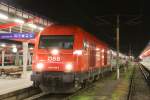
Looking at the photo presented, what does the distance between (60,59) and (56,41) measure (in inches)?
40.7

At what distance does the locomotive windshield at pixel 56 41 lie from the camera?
1598 centimetres

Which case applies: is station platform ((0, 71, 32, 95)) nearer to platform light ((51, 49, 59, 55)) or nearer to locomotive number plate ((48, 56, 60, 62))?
locomotive number plate ((48, 56, 60, 62))

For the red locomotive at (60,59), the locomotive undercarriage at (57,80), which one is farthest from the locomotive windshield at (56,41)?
the locomotive undercarriage at (57,80)

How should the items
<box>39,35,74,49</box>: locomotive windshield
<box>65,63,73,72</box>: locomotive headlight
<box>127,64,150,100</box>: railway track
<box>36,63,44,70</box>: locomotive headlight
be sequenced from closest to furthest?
<box>65,63,73,72</box>: locomotive headlight
<box>36,63,44,70</box>: locomotive headlight
<box>39,35,74,49</box>: locomotive windshield
<box>127,64,150,100</box>: railway track

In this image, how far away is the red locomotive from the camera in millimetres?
15281

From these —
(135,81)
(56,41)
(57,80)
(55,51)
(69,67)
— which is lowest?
(135,81)

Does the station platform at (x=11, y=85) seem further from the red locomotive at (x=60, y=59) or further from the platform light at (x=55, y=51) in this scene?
the platform light at (x=55, y=51)

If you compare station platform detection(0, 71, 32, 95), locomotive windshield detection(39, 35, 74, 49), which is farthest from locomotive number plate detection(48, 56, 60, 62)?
station platform detection(0, 71, 32, 95)

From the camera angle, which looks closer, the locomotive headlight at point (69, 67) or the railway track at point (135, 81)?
the locomotive headlight at point (69, 67)

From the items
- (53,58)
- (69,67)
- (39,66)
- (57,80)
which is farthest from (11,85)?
(69,67)

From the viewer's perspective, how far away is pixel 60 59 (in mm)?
15719

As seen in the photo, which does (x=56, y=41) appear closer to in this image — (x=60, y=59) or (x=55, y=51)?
(x=55, y=51)

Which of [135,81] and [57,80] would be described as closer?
[57,80]

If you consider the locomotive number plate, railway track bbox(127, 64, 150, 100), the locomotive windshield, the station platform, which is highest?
the locomotive windshield
